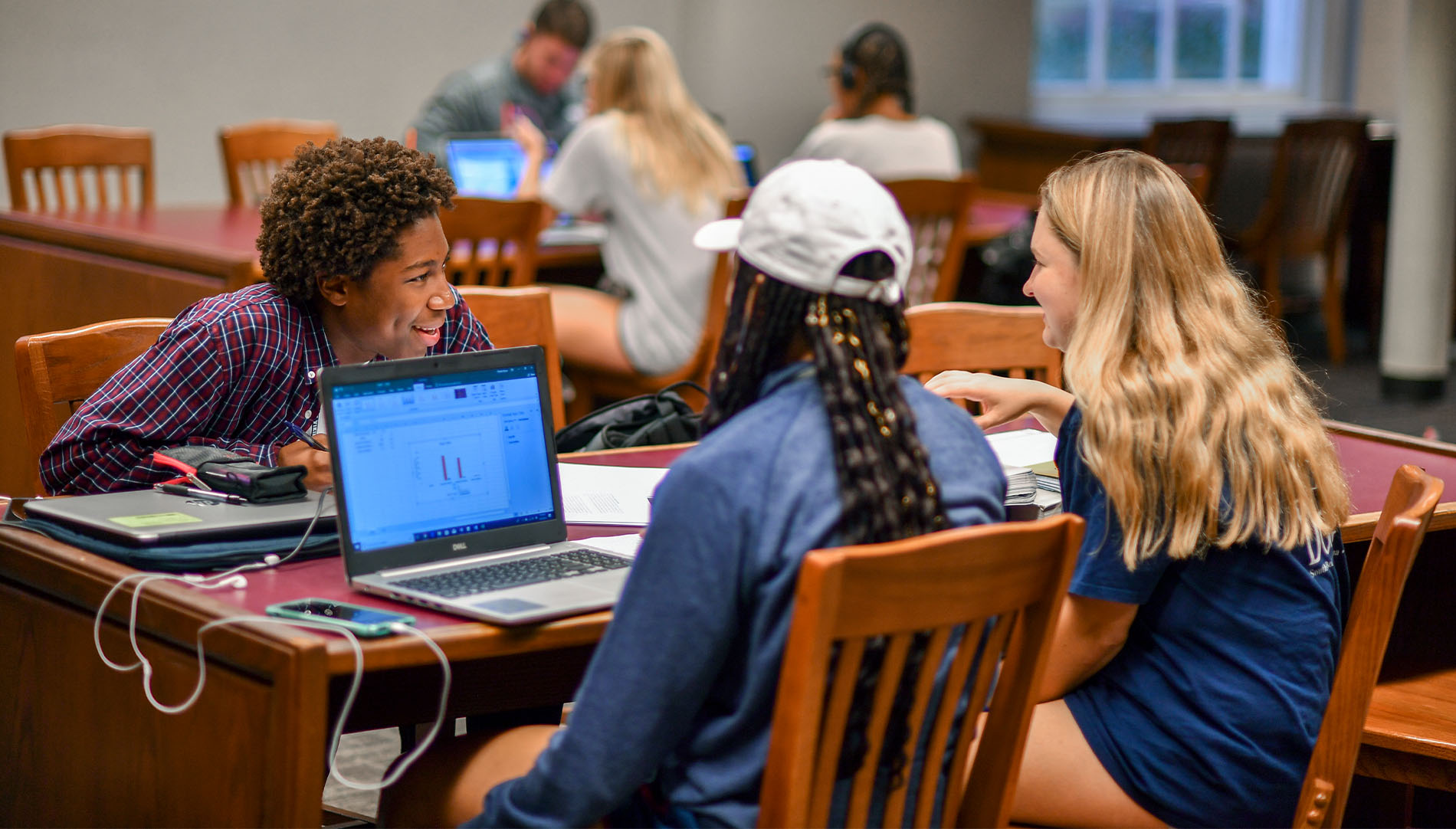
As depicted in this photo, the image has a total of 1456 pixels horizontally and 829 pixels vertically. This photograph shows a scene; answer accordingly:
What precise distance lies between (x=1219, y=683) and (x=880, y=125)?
10.4ft

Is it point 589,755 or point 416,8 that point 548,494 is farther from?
point 416,8

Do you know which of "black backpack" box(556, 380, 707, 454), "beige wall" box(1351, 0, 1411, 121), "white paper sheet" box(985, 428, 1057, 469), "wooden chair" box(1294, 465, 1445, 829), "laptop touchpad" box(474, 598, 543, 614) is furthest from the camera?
"beige wall" box(1351, 0, 1411, 121)

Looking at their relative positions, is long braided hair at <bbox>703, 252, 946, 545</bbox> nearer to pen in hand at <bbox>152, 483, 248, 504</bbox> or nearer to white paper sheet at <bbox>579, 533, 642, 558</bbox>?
white paper sheet at <bbox>579, 533, 642, 558</bbox>

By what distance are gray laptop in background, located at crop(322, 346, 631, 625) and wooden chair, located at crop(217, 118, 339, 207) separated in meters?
3.28

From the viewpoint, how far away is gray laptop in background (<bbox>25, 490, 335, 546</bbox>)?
1510mm

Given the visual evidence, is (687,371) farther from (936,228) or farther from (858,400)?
(858,400)

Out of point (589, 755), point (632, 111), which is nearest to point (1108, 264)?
point (589, 755)

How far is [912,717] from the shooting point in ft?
4.17

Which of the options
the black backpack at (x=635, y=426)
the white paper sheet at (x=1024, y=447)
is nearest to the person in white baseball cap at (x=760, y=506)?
the white paper sheet at (x=1024, y=447)

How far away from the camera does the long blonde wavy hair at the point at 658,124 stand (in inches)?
149

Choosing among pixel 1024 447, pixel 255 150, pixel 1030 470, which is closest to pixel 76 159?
pixel 255 150

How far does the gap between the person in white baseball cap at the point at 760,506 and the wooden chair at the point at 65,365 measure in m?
1.04

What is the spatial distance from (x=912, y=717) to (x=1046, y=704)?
17.6 inches

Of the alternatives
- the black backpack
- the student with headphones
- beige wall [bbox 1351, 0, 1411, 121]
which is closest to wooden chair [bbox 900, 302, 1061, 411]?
the black backpack
